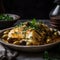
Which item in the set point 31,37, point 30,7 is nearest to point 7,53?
point 31,37

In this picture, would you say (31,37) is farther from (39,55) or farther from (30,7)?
(30,7)

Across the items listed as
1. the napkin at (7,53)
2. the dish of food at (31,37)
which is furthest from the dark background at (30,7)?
the napkin at (7,53)

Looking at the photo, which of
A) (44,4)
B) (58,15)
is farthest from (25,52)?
(44,4)

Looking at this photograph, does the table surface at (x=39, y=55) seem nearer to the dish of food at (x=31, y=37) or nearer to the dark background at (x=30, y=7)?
the dish of food at (x=31, y=37)

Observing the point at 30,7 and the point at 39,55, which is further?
the point at 30,7

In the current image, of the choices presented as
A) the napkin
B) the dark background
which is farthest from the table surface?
the dark background
